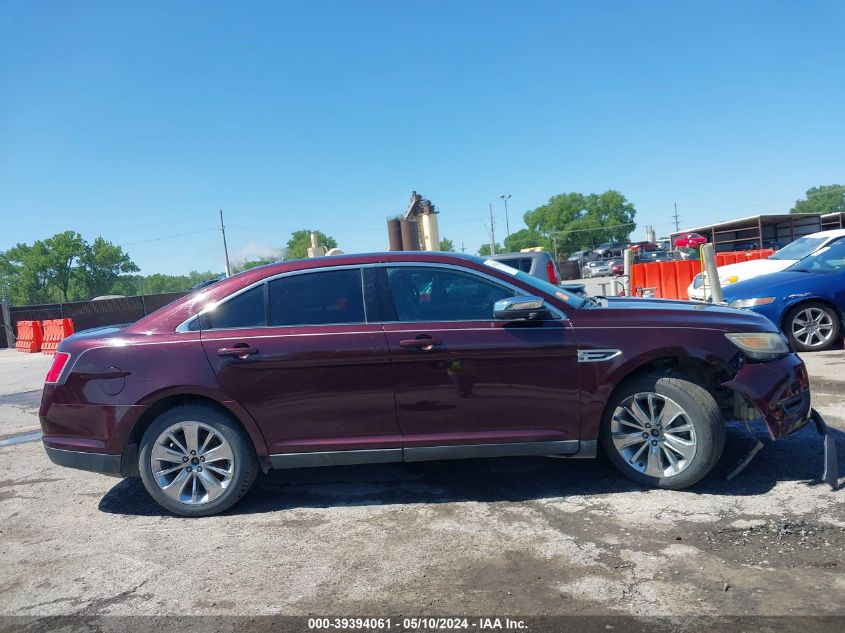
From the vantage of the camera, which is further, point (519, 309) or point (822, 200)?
point (822, 200)

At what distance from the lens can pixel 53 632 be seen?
283 centimetres

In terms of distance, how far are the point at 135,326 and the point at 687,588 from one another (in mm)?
3766

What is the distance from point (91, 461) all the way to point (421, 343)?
7.96 ft

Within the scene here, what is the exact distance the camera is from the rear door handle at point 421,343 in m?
3.94

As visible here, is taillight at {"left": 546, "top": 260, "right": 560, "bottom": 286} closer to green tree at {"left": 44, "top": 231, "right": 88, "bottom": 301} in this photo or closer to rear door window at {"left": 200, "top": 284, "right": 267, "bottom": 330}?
rear door window at {"left": 200, "top": 284, "right": 267, "bottom": 330}

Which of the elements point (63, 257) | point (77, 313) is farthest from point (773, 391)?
point (63, 257)

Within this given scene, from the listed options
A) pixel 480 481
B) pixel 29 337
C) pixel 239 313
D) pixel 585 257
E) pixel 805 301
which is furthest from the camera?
pixel 585 257

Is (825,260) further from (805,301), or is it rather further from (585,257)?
(585,257)

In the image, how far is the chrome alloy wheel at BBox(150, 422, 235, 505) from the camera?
4055 mm

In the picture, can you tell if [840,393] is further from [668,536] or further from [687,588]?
[687,588]

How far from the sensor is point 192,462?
4082 millimetres

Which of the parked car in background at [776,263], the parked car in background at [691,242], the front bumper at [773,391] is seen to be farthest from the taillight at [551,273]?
the parked car in background at [691,242]

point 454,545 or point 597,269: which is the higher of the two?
point 597,269

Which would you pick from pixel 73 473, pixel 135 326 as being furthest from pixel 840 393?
pixel 73 473
